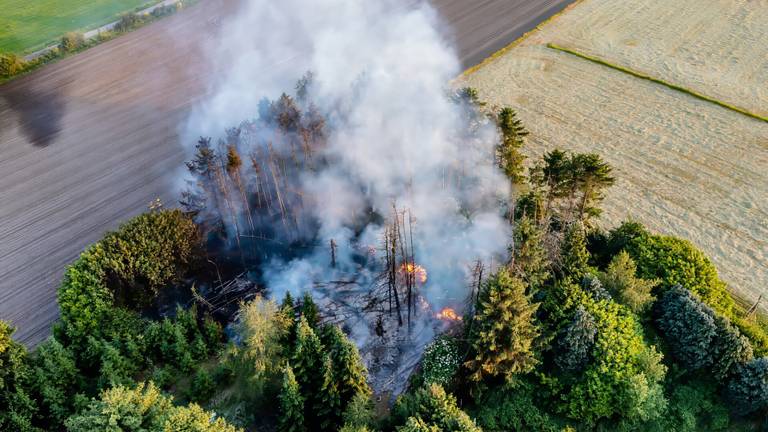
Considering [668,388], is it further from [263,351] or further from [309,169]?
[309,169]

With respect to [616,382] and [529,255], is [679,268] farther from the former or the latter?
[529,255]

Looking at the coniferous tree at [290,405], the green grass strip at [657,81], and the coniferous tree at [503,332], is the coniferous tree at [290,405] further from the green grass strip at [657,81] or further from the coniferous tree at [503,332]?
the green grass strip at [657,81]

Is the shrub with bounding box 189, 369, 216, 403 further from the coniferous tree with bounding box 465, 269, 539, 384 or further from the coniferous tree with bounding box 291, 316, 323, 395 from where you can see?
the coniferous tree with bounding box 465, 269, 539, 384

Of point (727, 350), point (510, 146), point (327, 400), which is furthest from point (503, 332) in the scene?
point (510, 146)

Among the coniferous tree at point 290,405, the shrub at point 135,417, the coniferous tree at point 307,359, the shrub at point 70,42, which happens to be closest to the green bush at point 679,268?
the coniferous tree at point 307,359

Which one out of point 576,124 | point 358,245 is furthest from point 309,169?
point 576,124

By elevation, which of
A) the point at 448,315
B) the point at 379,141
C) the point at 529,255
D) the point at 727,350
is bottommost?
the point at 448,315
